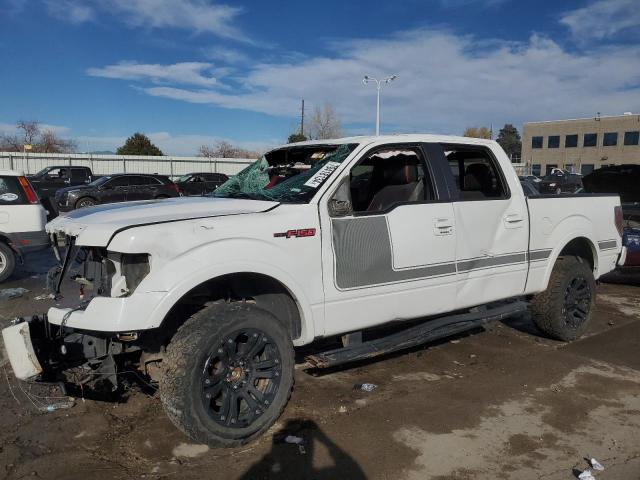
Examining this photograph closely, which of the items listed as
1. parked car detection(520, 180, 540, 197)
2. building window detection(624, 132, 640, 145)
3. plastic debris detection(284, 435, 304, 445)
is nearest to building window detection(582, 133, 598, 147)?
building window detection(624, 132, 640, 145)

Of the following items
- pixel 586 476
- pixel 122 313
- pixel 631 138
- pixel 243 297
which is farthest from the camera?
pixel 631 138

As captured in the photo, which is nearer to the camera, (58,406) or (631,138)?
(58,406)

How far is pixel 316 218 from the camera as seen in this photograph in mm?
3740

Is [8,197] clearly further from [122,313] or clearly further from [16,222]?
[122,313]

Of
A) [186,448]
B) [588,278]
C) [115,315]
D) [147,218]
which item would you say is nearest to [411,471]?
[186,448]

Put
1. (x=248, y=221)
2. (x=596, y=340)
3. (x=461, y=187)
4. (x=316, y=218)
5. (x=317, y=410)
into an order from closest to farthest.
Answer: (x=248, y=221) → (x=316, y=218) → (x=317, y=410) → (x=461, y=187) → (x=596, y=340)

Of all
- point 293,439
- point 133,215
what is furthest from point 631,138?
point 133,215

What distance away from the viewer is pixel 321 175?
4016mm

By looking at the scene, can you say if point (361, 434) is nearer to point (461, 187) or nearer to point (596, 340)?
point (461, 187)

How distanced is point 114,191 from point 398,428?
1734 cm

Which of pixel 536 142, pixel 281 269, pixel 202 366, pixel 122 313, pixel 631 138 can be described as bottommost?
pixel 202 366

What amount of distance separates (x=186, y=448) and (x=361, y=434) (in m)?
1.16

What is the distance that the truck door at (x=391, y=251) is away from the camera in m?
3.84

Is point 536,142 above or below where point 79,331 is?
above
